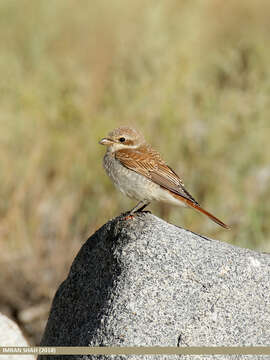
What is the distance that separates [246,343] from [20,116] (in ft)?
14.0

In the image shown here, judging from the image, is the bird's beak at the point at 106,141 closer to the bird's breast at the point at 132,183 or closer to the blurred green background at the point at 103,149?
the bird's breast at the point at 132,183

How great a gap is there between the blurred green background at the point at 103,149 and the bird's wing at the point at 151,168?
2.02 m

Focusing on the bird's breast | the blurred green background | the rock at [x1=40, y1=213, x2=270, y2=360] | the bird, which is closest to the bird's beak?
the bird

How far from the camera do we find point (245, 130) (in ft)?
24.5

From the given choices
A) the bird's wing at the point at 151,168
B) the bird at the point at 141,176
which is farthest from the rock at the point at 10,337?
the bird's wing at the point at 151,168

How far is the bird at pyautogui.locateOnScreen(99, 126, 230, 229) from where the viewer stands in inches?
182

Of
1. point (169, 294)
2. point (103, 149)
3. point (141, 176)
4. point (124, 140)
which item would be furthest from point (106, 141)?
point (103, 149)

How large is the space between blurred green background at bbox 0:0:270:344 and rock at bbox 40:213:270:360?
2538mm

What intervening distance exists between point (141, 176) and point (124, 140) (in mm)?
294

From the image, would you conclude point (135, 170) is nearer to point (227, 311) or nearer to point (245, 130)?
point (227, 311)

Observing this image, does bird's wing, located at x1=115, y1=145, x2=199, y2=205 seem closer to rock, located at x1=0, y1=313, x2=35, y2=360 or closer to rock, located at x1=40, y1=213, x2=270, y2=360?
rock, located at x1=40, y1=213, x2=270, y2=360

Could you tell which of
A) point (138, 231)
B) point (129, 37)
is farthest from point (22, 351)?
point (129, 37)

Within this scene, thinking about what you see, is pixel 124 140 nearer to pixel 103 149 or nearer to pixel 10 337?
pixel 10 337

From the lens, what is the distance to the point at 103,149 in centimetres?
718
